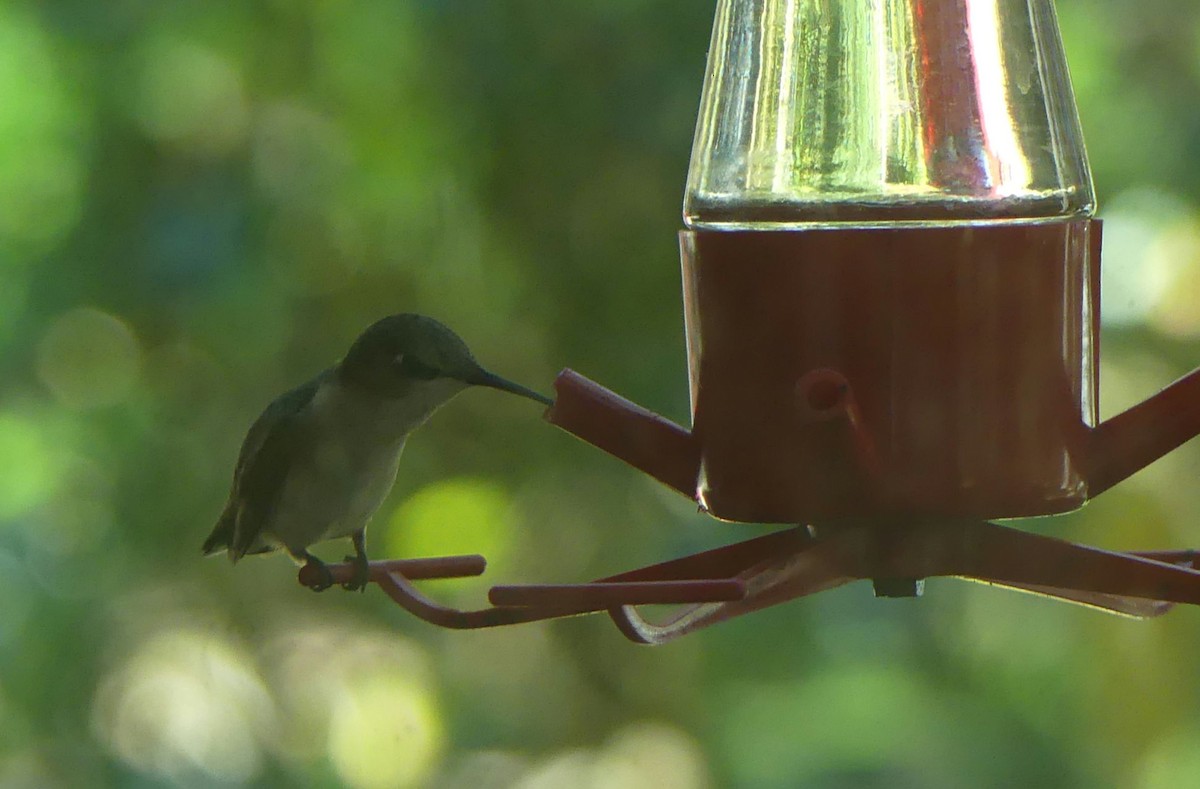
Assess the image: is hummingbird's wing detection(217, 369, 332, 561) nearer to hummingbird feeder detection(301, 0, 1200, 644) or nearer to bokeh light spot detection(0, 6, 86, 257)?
hummingbird feeder detection(301, 0, 1200, 644)

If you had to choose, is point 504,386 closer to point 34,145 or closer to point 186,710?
point 34,145

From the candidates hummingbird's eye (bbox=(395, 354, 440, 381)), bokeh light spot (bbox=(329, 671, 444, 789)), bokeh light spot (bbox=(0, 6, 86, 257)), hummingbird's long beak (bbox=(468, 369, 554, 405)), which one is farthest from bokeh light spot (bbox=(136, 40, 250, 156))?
hummingbird's long beak (bbox=(468, 369, 554, 405))

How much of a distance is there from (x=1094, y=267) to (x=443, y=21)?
6.97ft

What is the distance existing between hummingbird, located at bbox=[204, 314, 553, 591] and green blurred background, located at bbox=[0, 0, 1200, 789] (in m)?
1.28

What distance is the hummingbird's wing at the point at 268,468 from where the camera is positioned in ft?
6.79

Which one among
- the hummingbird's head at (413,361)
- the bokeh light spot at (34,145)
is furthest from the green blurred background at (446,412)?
the hummingbird's head at (413,361)

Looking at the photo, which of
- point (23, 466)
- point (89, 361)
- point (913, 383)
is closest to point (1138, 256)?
point (913, 383)

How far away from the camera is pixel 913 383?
1.42 m

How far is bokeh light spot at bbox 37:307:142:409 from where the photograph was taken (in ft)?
12.0

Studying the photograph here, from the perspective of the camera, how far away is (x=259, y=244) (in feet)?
11.1

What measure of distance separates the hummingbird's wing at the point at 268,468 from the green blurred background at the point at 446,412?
124cm

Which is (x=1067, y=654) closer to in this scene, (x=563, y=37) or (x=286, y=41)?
(x=563, y=37)

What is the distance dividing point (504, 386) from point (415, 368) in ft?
0.73

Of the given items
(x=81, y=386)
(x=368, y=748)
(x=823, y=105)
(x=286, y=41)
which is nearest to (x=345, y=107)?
(x=286, y=41)
